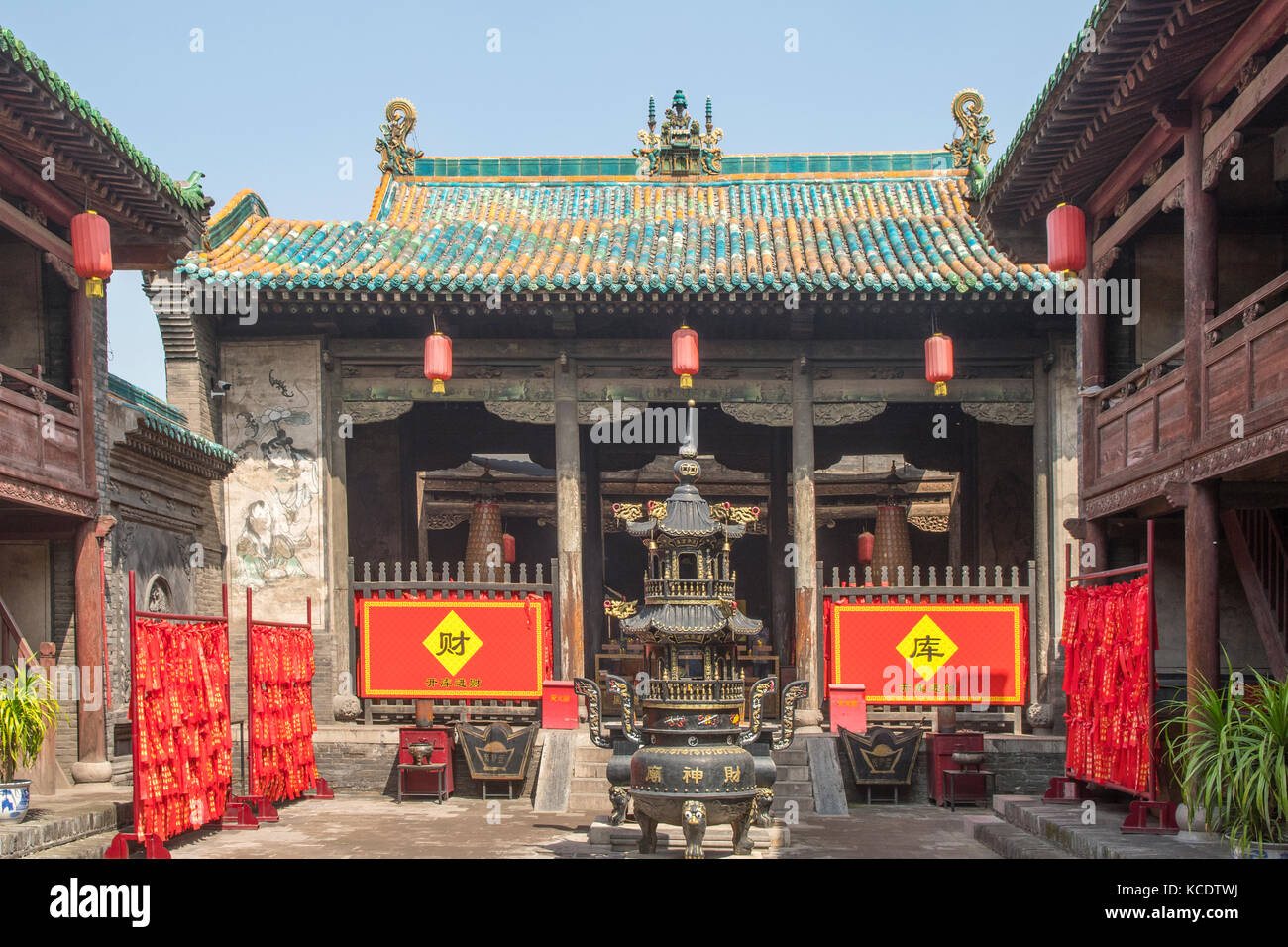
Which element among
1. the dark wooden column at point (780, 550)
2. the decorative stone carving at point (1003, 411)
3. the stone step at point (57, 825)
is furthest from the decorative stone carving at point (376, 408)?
the decorative stone carving at point (1003, 411)

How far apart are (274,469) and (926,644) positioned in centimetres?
723

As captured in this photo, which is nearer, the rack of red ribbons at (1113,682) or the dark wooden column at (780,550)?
the rack of red ribbons at (1113,682)

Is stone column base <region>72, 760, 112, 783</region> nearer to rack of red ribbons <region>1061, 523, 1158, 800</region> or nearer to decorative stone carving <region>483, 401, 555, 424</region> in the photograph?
decorative stone carving <region>483, 401, 555, 424</region>

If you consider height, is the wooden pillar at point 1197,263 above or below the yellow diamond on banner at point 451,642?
above

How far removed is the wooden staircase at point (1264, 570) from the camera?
31.7ft

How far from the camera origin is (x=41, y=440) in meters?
11.1

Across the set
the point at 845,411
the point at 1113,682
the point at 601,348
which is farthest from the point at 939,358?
the point at 1113,682

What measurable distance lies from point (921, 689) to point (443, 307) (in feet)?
20.8

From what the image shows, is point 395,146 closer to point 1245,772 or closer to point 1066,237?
point 1066,237

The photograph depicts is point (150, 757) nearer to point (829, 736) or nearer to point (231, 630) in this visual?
point (231, 630)

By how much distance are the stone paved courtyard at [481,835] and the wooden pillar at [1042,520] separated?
7.90ft

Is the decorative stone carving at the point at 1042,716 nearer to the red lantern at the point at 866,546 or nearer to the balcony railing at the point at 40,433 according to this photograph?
the red lantern at the point at 866,546

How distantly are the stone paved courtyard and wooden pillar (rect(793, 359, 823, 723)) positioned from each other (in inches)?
74.1

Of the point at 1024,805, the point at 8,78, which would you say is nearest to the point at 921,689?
the point at 1024,805
